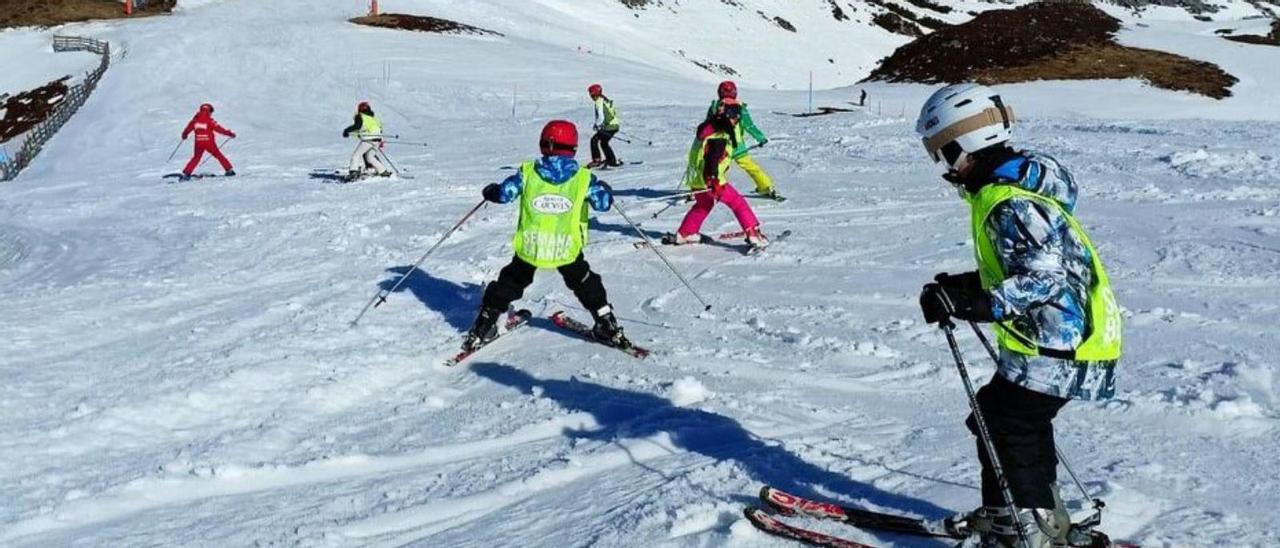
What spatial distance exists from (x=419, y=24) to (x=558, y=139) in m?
40.3

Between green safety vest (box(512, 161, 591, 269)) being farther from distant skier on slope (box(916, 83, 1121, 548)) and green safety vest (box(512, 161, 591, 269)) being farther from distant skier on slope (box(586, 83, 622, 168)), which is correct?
distant skier on slope (box(586, 83, 622, 168))

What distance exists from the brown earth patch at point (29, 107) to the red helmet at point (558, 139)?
3343 cm

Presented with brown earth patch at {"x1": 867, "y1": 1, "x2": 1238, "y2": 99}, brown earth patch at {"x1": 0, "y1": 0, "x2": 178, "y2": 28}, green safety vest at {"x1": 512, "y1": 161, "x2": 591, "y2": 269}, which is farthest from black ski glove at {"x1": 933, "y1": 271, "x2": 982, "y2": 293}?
brown earth patch at {"x1": 0, "y1": 0, "x2": 178, "y2": 28}

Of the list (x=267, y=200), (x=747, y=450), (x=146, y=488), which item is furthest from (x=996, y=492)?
(x=267, y=200)

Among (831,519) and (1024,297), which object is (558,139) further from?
(1024,297)

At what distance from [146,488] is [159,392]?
5.09 feet

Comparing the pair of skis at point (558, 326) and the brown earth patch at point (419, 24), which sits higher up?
the brown earth patch at point (419, 24)

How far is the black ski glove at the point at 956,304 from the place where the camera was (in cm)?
323

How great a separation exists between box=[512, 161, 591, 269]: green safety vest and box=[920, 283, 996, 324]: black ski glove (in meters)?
3.79

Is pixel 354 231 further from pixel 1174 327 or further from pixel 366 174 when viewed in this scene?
pixel 1174 327

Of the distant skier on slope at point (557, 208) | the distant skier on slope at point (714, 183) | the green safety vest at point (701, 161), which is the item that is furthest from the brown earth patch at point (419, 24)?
the distant skier on slope at point (557, 208)

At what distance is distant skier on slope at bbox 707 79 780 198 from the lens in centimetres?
1145

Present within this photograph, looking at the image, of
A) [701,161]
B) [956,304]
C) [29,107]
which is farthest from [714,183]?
[29,107]

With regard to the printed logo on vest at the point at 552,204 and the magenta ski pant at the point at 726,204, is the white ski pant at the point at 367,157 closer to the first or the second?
the magenta ski pant at the point at 726,204
